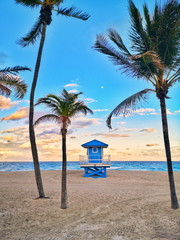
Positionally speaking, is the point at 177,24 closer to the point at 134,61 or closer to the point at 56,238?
the point at 134,61

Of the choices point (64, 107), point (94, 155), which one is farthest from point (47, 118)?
point (94, 155)

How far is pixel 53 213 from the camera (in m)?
8.16

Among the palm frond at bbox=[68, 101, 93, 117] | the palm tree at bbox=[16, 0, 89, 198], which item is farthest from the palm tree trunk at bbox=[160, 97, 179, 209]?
the palm tree at bbox=[16, 0, 89, 198]

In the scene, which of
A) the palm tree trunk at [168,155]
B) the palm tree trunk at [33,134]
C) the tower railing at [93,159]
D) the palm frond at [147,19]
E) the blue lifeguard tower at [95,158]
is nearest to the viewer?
the palm tree trunk at [168,155]

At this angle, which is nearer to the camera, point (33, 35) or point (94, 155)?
point (33, 35)

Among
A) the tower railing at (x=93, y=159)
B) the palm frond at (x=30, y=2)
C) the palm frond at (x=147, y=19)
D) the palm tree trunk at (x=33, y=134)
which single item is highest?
the palm frond at (x=30, y=2)

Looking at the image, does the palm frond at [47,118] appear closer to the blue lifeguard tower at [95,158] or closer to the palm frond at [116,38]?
the palm frond at [116,38]

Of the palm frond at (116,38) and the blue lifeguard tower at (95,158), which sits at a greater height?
the palm frond at (116,38)

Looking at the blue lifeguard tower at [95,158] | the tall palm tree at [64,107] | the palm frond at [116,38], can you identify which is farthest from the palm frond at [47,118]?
the blue lifeguard tower at [95,158]

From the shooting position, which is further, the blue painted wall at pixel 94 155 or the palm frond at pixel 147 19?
the blue painted wall at pixel 94 155

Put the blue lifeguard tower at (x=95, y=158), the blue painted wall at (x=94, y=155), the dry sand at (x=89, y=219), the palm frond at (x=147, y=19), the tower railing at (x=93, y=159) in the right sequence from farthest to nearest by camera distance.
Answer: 1. the blue painted wall at (x=94, y=155)
2. the tower railing at (x=93, y=159)
3. the blue lifeguard tower at (x=95, y=158)
4. the palm frond at (x=147, y=19)
5. the dry sand at (x=89, y=219)

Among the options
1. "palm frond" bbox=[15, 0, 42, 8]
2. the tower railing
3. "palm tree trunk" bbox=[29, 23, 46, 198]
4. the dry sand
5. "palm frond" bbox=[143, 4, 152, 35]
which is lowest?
the dry sand

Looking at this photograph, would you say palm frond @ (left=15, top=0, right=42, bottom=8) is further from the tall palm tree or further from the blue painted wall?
the blue painted wall

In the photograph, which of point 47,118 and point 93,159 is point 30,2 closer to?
point 47,118
